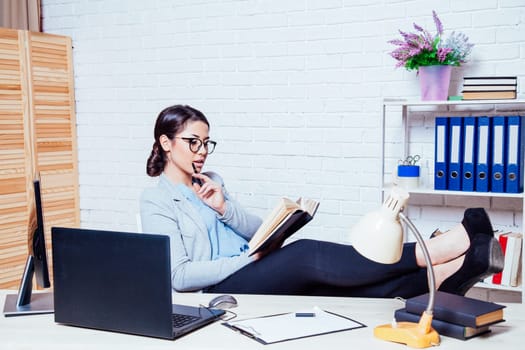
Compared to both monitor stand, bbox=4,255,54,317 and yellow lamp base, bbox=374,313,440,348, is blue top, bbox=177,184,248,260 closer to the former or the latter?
monitor stand, bbox=4,255,54,317

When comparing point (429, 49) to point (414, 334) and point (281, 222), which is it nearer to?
point (281, 222)

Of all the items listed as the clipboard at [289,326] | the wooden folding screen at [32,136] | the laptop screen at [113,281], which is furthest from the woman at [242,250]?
the wooden folding screen at [32,136]

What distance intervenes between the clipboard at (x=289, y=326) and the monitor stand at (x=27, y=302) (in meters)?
0.54

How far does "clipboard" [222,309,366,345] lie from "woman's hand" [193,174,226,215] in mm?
1054

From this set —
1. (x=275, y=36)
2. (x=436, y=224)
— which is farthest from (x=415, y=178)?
(x=275, y=36)

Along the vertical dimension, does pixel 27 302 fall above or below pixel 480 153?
below

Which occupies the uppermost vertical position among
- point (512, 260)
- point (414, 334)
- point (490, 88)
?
point (490, 88)

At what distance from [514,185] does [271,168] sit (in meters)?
1.30

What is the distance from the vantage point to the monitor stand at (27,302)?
1.73 metres

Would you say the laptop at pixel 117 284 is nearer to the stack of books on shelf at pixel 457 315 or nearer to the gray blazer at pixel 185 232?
the stack of books on shelf at pixel 457 315

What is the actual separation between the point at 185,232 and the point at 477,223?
1092mm

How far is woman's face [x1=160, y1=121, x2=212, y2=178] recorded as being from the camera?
2.70 m

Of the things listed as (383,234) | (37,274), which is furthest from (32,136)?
(383,234)

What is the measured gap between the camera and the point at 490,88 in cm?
282
